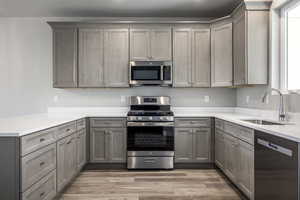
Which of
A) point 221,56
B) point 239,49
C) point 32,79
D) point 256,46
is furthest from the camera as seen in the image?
point 32,79

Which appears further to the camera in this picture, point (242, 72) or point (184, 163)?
point (184, 163)

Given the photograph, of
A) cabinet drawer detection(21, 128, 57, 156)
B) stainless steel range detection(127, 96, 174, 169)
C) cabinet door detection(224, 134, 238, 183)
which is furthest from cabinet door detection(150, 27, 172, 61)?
cabinet drawer detection(21, 128, 57, 156)

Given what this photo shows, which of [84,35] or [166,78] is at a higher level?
[84,35]

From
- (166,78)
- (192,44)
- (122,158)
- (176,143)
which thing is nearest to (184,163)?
(176,143)

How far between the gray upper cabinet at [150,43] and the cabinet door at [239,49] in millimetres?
1067

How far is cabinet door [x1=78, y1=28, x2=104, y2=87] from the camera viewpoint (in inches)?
165

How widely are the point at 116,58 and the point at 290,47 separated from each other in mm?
2624

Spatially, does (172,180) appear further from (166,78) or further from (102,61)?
(102,61)

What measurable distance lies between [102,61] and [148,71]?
0.82 metres

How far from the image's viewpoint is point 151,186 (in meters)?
3.23

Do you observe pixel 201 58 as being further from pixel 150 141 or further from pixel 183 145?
pixel 150 141

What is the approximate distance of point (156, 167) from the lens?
153 inches

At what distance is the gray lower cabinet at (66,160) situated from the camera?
2766 mm

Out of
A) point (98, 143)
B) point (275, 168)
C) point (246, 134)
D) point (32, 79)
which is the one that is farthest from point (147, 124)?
point (32, 79)
